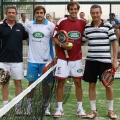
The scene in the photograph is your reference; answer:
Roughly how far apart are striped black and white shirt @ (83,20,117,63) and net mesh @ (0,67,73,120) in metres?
0.79

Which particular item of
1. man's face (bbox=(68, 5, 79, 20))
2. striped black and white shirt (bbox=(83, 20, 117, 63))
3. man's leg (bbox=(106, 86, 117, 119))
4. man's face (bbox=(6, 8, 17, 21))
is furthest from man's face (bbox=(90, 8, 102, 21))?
man's face (bbox=(6, 8, 17, 21))

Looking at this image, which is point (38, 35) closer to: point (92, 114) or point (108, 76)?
point (108, 76)

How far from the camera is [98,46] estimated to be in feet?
18.7

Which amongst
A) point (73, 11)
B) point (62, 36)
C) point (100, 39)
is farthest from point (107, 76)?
point (73, 11)

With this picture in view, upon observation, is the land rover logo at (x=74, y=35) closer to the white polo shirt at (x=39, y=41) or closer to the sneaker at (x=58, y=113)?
the white polo shirt at (x=39, y=41)

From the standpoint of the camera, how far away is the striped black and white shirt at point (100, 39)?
5.63m

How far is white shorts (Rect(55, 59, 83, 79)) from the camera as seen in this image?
585cm

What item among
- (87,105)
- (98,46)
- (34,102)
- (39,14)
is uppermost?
(39,14)

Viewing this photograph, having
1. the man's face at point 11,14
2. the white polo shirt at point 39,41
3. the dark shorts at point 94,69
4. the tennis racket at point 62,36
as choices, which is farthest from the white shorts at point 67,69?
the man's face at point 11,14

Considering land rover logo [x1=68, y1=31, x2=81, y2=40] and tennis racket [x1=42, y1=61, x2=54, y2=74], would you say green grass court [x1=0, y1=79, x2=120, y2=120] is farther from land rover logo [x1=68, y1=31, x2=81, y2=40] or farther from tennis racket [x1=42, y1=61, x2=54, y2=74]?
land rover logo [x1=68, y1=31, x2=81, y2=40]

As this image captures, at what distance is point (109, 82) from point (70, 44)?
35.8 inches

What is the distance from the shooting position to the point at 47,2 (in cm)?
1024

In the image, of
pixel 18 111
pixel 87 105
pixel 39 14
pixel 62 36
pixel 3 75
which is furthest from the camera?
pixel 87 105

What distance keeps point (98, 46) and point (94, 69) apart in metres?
0.43
